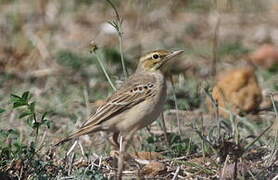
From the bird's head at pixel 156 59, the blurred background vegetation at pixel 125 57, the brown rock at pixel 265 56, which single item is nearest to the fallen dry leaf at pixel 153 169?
the blurred background vegetation at pixel 125 57

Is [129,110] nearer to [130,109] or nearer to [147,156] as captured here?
[130,109]

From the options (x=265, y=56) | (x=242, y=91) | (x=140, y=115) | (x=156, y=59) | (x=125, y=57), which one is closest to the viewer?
(x=140, y=115)

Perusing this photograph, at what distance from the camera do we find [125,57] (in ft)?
30.4

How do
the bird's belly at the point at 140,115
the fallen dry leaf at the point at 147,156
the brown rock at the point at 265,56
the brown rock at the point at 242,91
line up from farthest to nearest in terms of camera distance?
the brown rock at the point at 265,56, the brown rock at the point at 242,91, the fallen dry leaf at the point at 147,156, the bird's belly at the point at 140,115

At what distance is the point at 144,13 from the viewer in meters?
10.9

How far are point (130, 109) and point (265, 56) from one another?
443cm

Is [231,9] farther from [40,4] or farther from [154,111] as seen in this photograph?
[154,111]

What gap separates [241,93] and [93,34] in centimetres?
365

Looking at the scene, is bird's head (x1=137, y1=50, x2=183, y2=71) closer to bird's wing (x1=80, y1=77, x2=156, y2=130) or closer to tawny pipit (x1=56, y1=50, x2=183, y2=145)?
tawny pipit (x1=56, y1=50, x2=183, y2=145)

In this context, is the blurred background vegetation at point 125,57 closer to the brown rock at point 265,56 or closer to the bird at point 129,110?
the brown rock at point 265,56

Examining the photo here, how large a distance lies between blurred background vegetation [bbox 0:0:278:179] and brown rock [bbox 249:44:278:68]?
0.05 feet

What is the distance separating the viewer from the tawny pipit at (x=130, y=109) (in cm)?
548

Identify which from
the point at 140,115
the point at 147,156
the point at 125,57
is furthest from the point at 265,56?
the point at 140,115

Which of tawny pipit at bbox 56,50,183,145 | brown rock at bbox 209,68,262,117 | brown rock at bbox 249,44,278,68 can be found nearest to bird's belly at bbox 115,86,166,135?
tawny pipit at bbox 56,50,183,145
